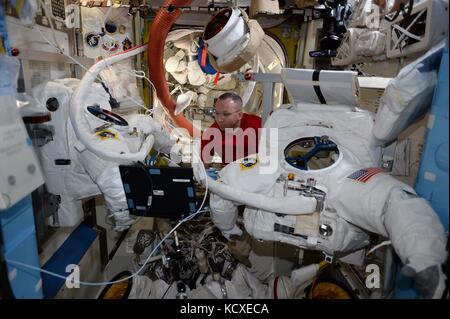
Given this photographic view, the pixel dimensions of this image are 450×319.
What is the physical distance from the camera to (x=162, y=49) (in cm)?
280

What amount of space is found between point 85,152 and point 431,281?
57.4 inches

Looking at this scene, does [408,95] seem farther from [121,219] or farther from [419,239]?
[121,219]

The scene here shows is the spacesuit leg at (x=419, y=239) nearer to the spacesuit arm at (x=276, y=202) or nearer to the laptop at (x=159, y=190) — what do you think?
the spacesuit arm at (x=276, y=202)

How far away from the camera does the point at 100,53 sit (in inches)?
105

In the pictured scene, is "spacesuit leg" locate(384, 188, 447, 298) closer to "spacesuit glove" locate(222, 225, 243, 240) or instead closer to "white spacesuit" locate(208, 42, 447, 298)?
"white spacesuit" locate(208, 42, 447, 298)

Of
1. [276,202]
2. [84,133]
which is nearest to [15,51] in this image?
[84,133]

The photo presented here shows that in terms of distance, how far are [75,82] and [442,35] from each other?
1790mm

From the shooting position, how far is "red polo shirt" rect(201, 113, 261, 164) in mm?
2396

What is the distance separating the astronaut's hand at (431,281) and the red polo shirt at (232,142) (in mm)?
1519

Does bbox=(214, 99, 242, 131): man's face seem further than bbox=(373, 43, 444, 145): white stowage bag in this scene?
Yes

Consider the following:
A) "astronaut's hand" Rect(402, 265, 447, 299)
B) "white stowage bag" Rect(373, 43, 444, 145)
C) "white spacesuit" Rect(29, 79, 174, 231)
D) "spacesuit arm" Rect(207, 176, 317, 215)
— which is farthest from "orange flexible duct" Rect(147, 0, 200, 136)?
"astronaut's hand" Rect(402, 265, 447, 299)

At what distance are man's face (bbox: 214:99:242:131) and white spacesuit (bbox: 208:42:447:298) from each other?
1001 mm

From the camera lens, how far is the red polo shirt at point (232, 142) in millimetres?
2396
